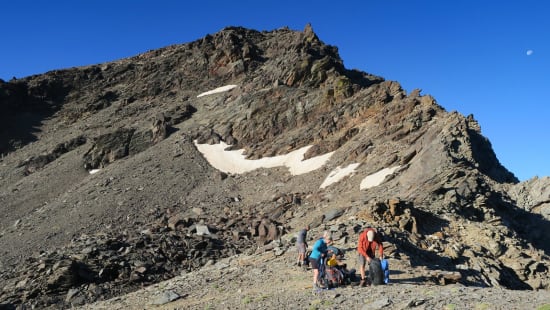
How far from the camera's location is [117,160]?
49844 millimetres

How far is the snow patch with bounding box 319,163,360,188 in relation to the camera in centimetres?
3425

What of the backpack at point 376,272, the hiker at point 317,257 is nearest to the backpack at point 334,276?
the hiker at point 317,257

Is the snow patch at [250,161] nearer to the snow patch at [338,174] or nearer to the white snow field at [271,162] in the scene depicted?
the white snow field at [271,162]

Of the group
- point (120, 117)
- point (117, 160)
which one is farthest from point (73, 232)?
point (120, 117)

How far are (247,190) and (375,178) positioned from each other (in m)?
12.0

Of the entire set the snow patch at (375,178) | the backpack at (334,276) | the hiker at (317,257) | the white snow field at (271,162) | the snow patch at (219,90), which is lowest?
the backpack at (334,276)

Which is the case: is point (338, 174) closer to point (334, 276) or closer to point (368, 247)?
Result: point (368, 247)

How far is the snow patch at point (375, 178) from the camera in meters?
29.8

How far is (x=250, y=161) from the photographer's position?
44.8 m

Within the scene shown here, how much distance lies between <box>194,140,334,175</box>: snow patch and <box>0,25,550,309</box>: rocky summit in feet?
0.71

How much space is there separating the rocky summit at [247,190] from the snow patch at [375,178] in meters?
0.33

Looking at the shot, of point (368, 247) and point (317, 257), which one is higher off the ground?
point (368, 247)

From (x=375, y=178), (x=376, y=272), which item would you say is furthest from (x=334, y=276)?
(x=375, y=178)

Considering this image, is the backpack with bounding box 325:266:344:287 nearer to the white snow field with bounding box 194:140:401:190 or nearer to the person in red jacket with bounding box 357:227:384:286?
the person in red jacket with bounding box 357:227:384:286
